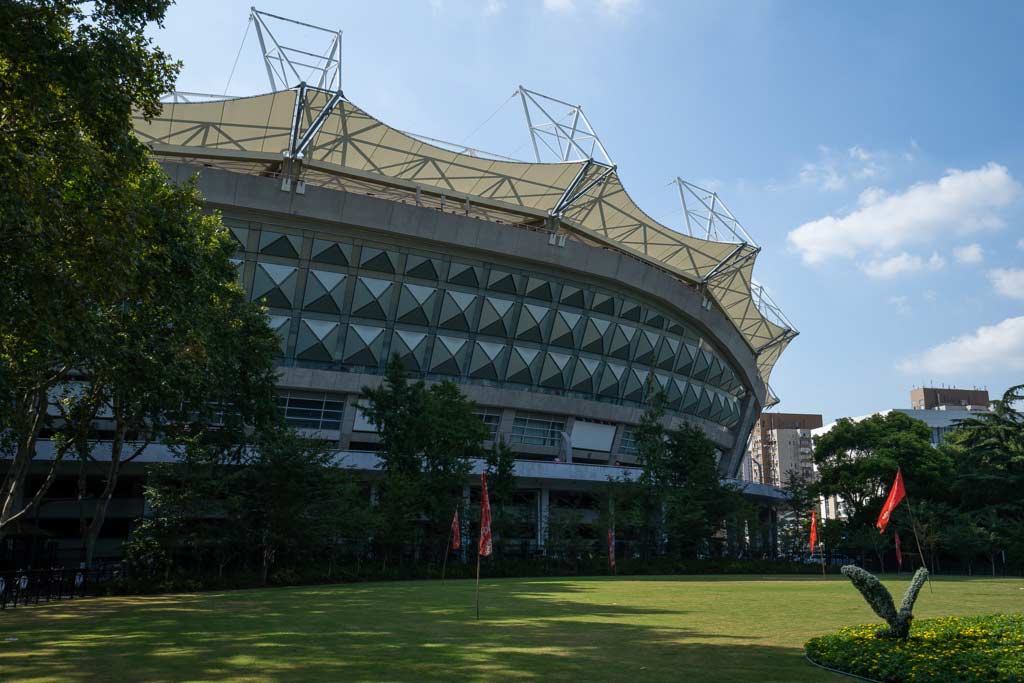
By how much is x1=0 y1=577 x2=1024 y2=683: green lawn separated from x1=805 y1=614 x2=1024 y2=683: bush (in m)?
0.56

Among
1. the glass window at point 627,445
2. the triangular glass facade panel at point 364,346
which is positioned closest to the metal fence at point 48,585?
the triangular glass facade panel at point 364,346

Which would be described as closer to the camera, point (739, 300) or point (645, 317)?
point (645, 317)

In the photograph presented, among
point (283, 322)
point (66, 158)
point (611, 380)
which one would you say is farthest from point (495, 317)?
point (66, 158)

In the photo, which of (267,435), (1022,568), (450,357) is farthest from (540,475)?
(1022,568)

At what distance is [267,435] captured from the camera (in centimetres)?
3416

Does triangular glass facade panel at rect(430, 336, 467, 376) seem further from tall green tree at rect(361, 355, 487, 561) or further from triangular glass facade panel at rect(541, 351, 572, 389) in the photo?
tall green tree at rect(361, 355, 487, 561)

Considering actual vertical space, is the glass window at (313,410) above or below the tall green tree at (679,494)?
above

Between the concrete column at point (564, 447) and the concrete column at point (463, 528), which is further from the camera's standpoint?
the concrete column at point (564, 447)

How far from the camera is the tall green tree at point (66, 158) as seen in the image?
13281 millimetres

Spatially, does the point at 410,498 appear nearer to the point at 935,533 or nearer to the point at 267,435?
the point at 267,435

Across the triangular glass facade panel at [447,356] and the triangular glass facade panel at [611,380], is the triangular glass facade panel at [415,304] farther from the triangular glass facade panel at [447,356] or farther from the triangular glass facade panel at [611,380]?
the triangular glass facade panel at [611,380]

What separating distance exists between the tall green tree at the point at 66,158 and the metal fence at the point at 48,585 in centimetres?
1188

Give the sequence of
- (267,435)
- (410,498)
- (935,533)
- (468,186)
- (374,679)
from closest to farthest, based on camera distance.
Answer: (374,679) < (267,435) < (410,498) < (468,186) < (935,533)

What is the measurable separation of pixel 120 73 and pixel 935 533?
5738cm
